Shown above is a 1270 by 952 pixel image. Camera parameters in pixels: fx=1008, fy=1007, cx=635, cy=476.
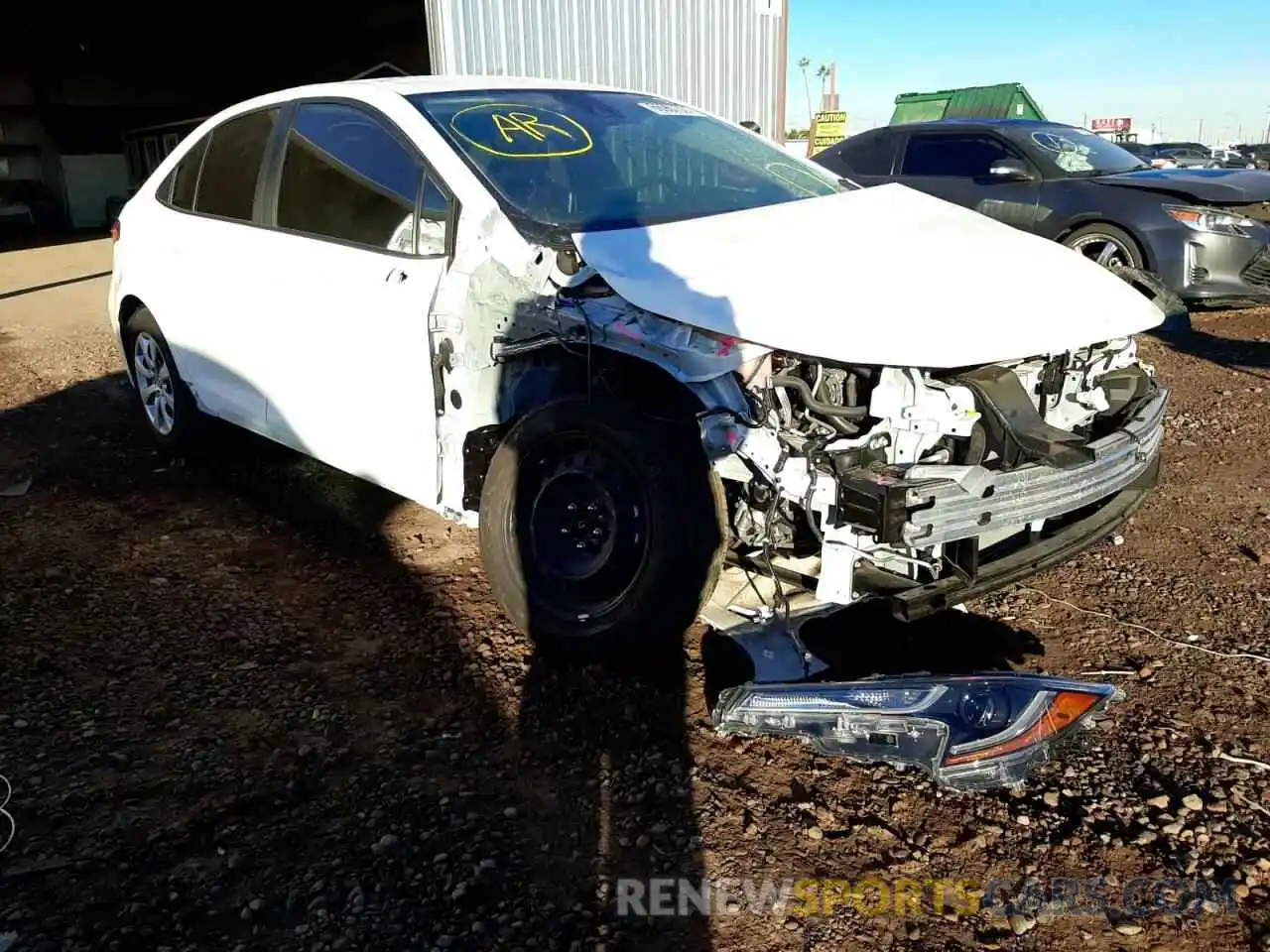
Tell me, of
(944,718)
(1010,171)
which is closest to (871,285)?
(944,718)

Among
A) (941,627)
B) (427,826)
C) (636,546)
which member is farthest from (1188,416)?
(427,826)

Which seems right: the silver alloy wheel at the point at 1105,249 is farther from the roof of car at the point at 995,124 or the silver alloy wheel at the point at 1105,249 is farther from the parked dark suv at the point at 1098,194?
the roof of car at the point at 995,124

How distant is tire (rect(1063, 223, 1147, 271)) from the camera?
24.9 ft

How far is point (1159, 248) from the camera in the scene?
7.45 metres

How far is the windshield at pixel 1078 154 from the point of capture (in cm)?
816

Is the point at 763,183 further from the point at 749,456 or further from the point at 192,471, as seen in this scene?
the point at 192,471

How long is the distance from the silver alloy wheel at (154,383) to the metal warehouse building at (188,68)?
260 inches

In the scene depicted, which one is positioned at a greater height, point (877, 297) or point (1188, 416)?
point (877, 297)

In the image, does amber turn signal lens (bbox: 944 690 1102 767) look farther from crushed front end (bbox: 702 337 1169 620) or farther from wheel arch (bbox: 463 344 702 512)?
wheel arch (bbox: 463 344 702 512)

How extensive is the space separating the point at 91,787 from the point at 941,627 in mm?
2592

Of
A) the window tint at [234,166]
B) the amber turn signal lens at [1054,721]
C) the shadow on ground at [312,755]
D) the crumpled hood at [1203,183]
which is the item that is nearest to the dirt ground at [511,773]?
the shadow on ground at [312,755]

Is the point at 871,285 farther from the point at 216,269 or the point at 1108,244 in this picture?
Answer: the point at 1108,244

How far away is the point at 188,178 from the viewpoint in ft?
15.6

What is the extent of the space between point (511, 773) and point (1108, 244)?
693 cm
